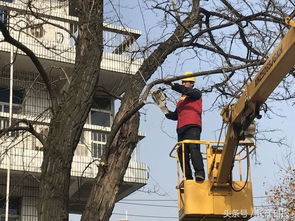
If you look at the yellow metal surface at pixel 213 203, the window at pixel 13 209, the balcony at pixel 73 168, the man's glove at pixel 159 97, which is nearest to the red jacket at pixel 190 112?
the man's glove at pixel 159 97

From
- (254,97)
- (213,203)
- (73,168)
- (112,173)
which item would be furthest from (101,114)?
(254,97)

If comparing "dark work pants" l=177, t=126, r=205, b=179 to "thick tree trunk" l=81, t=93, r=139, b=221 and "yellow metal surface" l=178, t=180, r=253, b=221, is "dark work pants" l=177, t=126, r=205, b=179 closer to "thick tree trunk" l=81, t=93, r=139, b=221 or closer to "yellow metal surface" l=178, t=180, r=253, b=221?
"yellow metal surface" l=178, t=180, r=253, b=221

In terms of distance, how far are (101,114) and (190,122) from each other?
11.8m

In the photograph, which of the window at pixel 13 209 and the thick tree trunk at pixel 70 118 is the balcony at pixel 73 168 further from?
the thick tree trunk at pixel 70 118

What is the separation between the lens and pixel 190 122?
9016 mm

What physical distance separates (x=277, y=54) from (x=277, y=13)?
2487 mm

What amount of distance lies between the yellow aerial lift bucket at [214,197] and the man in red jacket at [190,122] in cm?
12

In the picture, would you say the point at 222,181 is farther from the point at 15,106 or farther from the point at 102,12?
the point at 15,106

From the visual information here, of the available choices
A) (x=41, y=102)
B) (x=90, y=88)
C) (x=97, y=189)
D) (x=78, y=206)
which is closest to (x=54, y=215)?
(x=97, y=189)

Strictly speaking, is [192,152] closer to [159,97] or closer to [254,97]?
[159,97]

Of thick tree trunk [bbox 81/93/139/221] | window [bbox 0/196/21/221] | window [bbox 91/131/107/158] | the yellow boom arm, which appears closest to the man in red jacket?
the yellow boom arm

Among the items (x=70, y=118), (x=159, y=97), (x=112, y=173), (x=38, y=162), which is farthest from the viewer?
(x=38, y=162)

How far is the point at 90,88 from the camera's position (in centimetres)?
749

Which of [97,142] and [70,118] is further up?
[97,142]
